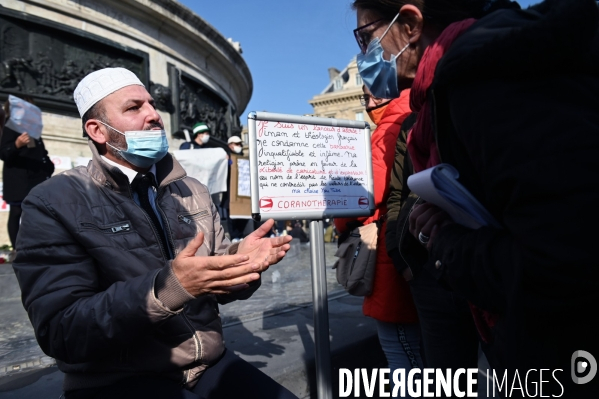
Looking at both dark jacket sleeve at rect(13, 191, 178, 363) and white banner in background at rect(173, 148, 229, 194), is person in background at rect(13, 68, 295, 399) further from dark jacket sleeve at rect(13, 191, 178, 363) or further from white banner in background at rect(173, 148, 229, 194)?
white banner in background at rect(173, 148, 229, 194)

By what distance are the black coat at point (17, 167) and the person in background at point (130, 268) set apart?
4.19 meters


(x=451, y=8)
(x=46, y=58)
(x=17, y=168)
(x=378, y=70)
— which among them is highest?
(x=46, y=58)

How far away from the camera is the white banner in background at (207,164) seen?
22.4 feet

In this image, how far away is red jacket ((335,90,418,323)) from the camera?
2.28 meters

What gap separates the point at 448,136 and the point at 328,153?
123cm

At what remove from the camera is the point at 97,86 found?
7.02 ft

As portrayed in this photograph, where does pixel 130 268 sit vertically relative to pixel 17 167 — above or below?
below

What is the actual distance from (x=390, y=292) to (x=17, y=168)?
17.6 ft

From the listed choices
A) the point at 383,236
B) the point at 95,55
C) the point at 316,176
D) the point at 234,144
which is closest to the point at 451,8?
the point at 316,176

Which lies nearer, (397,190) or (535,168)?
(535,168)

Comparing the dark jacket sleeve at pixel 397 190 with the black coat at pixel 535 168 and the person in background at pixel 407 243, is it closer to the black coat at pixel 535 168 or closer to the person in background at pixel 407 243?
the person in background at pixel 407 243

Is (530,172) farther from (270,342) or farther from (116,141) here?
(270,342)

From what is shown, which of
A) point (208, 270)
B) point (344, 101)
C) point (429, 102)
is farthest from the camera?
point (344, 101)

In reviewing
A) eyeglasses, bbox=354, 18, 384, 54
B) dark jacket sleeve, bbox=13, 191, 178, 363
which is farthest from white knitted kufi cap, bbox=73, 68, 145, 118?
eyeglasses, bbox=354, 18, 384, 54
